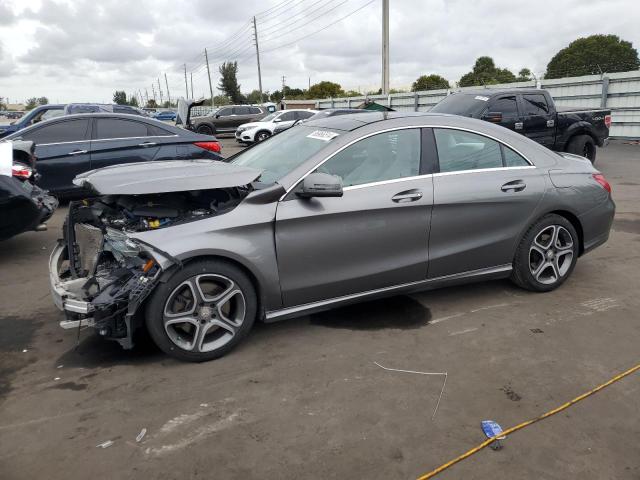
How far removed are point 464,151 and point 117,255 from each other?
2.71m

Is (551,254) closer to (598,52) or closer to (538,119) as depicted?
(538,119)

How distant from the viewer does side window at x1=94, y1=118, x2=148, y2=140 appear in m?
7.80

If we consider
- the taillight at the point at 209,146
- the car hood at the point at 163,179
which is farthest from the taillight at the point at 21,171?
the taillight at the point at 209,146

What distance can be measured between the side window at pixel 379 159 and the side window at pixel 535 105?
743 centimetres

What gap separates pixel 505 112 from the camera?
995 centimetres

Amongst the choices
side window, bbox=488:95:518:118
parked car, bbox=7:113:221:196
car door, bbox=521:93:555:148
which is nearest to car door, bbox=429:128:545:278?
parked car, bbox=7:113:221:196

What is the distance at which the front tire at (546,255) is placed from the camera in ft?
14.1

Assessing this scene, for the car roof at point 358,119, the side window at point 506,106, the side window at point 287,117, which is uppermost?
the side window at point 287,117

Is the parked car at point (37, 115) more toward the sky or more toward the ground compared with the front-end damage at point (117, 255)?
more toward the sky

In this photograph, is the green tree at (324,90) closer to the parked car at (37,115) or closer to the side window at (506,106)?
the parked car at (37,115)

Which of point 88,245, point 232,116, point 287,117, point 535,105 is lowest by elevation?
point 88,245

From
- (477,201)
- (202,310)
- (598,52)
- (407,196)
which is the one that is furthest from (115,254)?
(598,52)

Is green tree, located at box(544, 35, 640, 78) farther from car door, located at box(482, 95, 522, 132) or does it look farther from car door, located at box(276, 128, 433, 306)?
car door, located at box(276, 128, 433, 306)

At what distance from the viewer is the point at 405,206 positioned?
371cm
